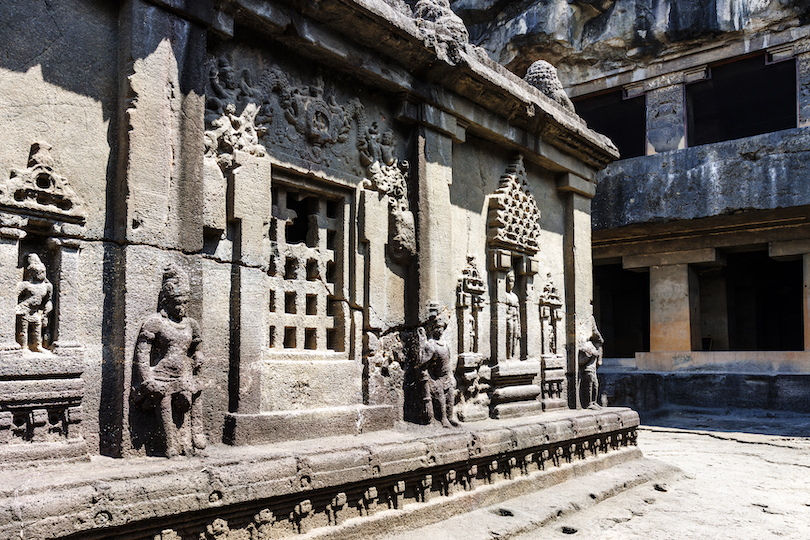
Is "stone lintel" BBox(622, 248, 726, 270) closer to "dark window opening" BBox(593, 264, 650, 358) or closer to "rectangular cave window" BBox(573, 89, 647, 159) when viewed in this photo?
"rectangular cave window" BBox(573, 89, 647, 159)

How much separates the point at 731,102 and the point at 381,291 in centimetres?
1292

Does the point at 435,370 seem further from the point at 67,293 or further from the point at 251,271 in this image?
the point at 67,293

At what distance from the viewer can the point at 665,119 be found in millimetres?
13266

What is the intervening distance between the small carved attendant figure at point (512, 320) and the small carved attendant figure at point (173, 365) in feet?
11.7

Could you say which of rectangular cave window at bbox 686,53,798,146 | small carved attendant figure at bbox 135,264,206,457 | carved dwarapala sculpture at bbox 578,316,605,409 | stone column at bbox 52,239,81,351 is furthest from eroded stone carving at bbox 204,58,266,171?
rectangular cave window at bbox 686,53,798,146

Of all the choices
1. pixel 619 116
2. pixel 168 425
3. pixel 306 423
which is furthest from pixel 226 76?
pixel 619 116

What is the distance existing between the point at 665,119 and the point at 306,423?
1150cm

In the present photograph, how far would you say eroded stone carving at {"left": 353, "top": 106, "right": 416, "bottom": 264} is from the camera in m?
4.97

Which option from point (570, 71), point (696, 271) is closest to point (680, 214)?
point (696, 271)

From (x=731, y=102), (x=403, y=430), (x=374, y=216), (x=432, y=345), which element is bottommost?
(x=403, y=430)

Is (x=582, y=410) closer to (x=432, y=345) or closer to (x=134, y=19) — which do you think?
(x=432, y=345)

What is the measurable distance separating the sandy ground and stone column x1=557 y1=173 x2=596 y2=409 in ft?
4.78

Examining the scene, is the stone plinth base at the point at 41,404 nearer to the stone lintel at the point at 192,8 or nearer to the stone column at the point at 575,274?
the stone lintel at the point at 192,8

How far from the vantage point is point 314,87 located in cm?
462
